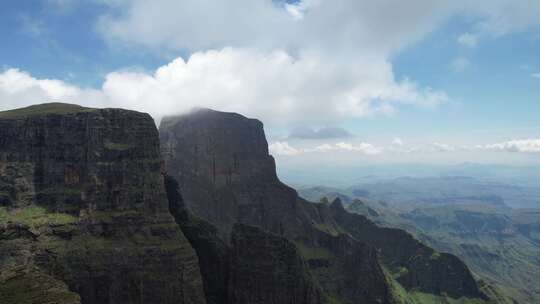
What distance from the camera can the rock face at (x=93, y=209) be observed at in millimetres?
121250

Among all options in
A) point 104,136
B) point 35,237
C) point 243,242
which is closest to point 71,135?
point 104,136

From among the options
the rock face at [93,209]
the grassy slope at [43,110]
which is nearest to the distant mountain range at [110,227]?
the rock face at [93,209]

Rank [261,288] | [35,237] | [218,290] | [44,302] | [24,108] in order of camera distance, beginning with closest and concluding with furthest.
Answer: [44,302]
[35,237]
[261,288]
[218,290]
[24,108]

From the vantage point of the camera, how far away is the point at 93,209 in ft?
429

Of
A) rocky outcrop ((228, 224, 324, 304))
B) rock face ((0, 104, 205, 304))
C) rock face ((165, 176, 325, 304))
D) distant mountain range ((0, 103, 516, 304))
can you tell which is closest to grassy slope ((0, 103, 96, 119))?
rock face ((0, 104, 205, 304))

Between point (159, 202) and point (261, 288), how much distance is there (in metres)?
37.9

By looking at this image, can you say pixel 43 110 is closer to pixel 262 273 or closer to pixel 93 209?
pixel 93 209

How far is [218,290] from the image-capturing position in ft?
470

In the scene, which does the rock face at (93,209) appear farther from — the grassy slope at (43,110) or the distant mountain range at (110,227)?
the grassy slope at (43,110)

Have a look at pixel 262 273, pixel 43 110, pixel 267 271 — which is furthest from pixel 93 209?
pixel 267 271

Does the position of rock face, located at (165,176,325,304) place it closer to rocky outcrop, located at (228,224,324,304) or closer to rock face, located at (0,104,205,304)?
rocky outcrop, located at (228,224,324,304)

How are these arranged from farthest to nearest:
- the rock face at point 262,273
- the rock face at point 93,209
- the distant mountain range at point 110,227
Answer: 1. the rock face at point 262,273
2. the distant mountain range at point 110,227
3. the rock face at point 93,209

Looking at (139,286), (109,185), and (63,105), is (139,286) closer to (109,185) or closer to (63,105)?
(109,185)

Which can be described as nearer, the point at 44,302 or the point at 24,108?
the point at 44,302
